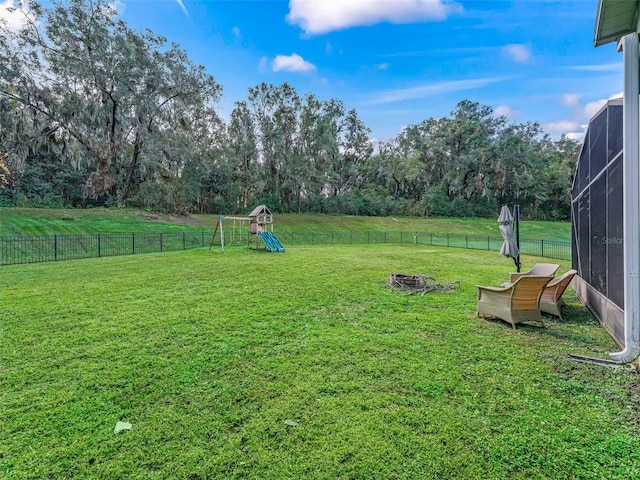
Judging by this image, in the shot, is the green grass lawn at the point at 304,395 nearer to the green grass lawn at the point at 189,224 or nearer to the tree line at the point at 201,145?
the tree line at the point at 201,145

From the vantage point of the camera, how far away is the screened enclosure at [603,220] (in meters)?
3.85

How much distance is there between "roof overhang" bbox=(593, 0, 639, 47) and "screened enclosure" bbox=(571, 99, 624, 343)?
0.81 metres

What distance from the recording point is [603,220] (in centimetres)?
453

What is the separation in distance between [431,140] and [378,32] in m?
26.8

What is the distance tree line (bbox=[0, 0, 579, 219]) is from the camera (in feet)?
62.4

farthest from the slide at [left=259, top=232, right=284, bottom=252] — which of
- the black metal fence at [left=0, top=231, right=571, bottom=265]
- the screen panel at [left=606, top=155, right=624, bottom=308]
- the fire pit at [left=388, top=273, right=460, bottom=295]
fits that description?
the screen panel at [left=606, top=155, right=624, bottom=308]

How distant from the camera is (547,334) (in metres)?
4.17

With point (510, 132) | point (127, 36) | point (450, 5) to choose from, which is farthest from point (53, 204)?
point (510, 132)

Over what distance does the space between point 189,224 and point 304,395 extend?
21.4m

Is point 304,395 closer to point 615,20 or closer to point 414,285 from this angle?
point 414,285

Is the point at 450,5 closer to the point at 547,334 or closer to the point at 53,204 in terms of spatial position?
the point at 547,334

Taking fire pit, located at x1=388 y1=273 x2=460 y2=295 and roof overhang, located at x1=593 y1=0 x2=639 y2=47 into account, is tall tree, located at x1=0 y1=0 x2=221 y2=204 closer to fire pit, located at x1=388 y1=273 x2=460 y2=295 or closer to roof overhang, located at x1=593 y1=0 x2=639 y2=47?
fire pit, located at x1=388 y1=273 x2=460 y2=295

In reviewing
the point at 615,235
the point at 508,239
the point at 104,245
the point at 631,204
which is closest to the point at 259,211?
the point at 104,245

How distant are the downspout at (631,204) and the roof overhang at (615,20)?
0.82ft
